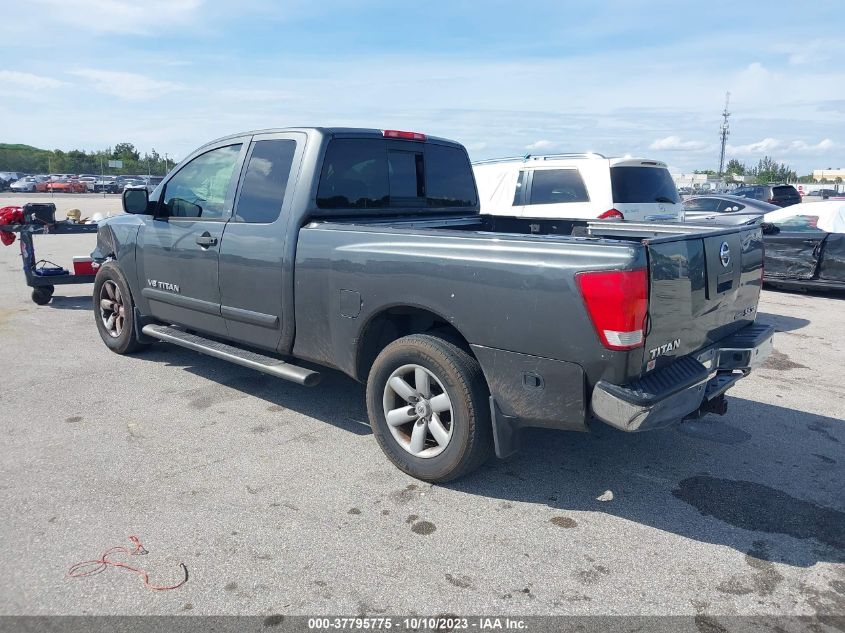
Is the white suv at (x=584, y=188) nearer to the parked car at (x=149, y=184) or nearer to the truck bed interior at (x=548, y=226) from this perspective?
the truck bed interior at (x=548, y=226)

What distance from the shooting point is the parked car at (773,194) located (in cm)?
2233

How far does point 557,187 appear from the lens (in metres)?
8.74

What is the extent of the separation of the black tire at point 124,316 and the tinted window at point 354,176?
2554mm

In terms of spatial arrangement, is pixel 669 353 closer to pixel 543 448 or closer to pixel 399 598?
pixel 543 448

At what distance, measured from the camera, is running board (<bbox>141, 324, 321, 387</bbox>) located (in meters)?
4.40

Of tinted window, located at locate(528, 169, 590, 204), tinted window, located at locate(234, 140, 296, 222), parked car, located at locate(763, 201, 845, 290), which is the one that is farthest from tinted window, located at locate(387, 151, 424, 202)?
parked car, located at locate(763, 201, 845, 290)

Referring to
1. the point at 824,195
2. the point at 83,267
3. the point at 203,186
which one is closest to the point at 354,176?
the point at 203,186

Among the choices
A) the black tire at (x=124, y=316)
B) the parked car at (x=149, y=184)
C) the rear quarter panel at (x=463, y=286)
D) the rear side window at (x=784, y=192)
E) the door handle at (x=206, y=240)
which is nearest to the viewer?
the rear quarter panel at (x=463, y=286)

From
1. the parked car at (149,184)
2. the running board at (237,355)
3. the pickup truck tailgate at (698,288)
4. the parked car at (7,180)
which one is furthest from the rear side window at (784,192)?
the parked car at (7,180)

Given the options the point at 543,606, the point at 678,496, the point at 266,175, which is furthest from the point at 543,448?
the point at 266,175

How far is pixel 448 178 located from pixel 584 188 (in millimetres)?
3503

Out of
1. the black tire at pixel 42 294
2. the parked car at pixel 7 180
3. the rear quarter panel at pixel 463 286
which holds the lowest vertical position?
the black tire at pixel 42 294

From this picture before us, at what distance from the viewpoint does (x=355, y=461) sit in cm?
418

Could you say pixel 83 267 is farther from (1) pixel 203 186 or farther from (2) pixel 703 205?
(2) pixel 703 205
